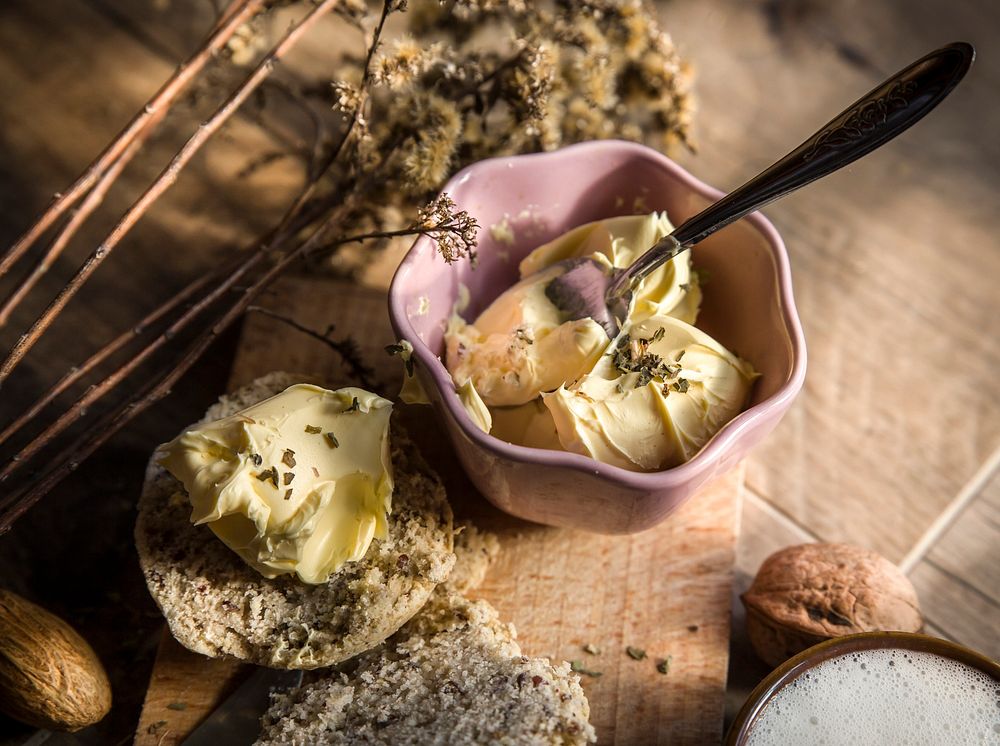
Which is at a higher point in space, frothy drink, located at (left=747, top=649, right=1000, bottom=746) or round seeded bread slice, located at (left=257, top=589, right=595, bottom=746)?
frothy drink, located at (left=747, top=649, right=1000, bottom=746)

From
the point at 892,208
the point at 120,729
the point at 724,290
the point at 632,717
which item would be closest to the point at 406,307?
the point at 724,290

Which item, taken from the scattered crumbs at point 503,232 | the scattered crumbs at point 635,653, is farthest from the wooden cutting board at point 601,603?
the scattered crumbs at point 503,232

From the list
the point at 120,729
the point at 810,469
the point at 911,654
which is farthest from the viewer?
the point at 810,469

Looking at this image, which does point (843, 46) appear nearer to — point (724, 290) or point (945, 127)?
point (945, 127)

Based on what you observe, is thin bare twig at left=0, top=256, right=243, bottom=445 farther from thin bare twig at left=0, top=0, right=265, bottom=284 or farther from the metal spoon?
the metal spoon

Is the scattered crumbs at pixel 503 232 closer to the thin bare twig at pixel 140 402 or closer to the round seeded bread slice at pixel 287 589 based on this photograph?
the thin bare twig at pixel 140 402

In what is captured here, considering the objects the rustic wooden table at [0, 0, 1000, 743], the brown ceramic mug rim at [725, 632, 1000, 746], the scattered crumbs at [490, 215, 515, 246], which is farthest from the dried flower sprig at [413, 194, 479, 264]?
the brown ceramic mug rim at [725, 632, 1000, 746]
